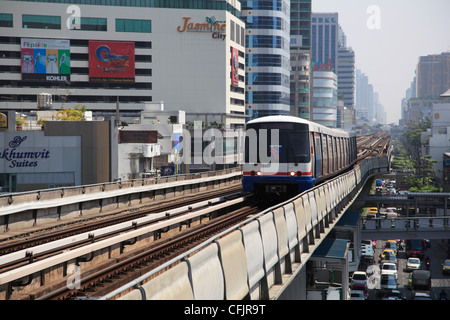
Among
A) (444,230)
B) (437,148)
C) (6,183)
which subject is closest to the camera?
(444,230)

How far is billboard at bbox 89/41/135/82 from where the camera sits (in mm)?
93750

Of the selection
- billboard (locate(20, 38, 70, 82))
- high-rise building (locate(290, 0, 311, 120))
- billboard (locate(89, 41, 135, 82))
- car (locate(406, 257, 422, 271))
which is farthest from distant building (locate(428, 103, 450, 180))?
billboard (locate(20, 38, 70, 82))

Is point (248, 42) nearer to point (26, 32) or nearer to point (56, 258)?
point (26, 32)

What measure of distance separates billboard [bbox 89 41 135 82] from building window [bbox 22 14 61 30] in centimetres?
604

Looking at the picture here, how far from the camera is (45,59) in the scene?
93.1 metres

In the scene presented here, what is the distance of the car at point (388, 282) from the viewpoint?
42.8 m

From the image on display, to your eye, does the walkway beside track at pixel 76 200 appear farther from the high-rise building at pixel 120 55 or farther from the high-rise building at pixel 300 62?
the high-rise building at pixel 300 62

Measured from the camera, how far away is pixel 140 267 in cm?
A: 1368

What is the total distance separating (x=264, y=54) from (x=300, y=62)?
41.6 meters

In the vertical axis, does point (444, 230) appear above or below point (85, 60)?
below

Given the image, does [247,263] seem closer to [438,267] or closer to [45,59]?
[438,267]
